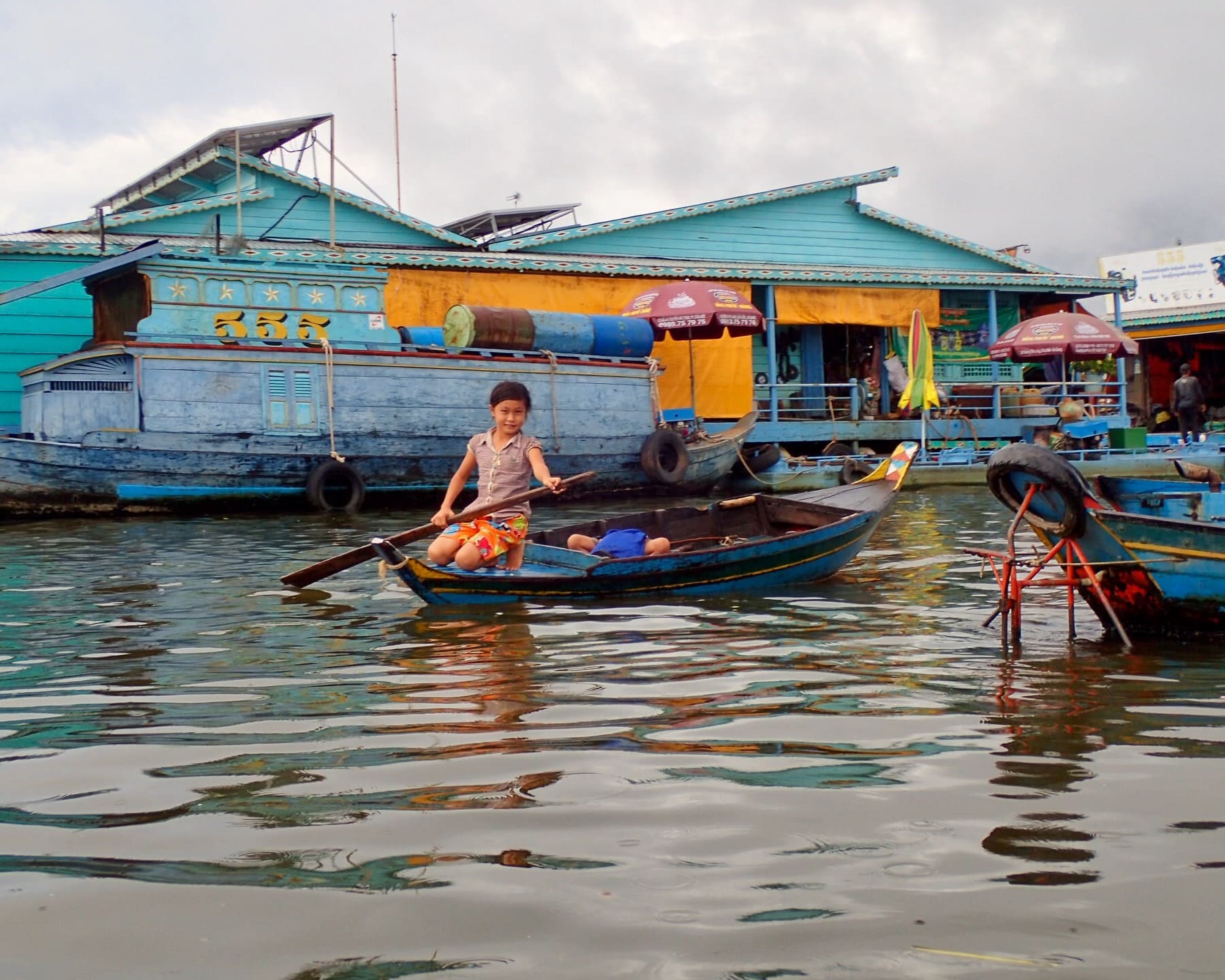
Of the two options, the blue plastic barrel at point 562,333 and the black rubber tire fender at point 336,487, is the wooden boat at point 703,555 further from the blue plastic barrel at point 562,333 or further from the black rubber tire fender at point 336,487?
the blue plastic barrel at point 562,333

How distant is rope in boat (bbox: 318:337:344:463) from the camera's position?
50.9 feet

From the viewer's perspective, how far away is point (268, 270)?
1580 cm

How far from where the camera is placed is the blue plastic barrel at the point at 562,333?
16969mm

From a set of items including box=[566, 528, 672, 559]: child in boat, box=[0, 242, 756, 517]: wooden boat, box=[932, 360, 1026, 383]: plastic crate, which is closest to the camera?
box=[566, 528, 672, 559]: child in boat

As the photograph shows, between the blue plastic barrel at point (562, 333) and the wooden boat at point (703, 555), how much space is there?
8046 mm

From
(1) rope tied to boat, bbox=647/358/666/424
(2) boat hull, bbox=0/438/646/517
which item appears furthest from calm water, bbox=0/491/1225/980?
(1) rope tied to boat, bbox=647/358/666/424

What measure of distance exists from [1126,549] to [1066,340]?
44.5ft

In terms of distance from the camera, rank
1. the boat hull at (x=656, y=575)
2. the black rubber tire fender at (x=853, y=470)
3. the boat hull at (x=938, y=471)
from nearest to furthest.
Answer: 1. the boat hull at (x=656, y=575)
2. the black rubber tire fender at (x=853, y=470)
3. the boat hull at (x=938, y=471)

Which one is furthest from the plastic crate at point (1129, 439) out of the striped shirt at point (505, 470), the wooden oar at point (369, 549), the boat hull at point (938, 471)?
the striped shirt at point (505, 470)

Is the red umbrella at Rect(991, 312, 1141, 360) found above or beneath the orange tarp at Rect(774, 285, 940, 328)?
beneath

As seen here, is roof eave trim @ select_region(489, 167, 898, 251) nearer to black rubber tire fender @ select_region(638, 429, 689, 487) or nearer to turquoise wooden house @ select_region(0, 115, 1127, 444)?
turquoise wooden house @ select_region(0, 115, 1127, 444)

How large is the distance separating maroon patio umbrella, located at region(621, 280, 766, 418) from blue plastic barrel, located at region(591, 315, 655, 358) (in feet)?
0.84

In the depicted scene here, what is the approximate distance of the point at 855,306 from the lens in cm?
2153

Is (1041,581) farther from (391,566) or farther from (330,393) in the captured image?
(330,393)
